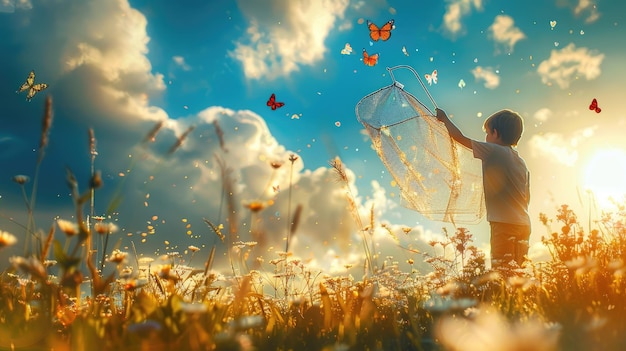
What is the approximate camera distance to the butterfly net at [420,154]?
6.47 metres

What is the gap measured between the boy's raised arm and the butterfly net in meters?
0.39

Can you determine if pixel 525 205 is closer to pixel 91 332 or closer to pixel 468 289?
pixel 468 289

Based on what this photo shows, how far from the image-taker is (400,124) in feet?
21.5

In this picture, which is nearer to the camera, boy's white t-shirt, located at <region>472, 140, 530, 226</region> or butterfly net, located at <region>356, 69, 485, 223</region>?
boy's white t-shirt, located at <region>472, 140, 530, 226</region>

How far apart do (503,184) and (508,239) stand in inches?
26.3

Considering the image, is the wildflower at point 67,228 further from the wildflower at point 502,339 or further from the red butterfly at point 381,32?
the red butterfly at point 381,32

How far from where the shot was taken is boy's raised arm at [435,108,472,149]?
5.93 metres

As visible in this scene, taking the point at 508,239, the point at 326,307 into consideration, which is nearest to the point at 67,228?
the point at 326,307

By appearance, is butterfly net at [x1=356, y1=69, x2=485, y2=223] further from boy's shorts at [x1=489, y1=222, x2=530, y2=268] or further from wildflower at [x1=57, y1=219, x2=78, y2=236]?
wildflower at [x1=57, y1=219, x2=78, y2=236]

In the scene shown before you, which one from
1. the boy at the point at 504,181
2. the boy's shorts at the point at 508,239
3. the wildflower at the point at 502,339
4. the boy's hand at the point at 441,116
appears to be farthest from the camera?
the boy's hand at the point at 441,116

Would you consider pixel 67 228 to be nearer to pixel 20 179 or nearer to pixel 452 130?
pixel 20 179

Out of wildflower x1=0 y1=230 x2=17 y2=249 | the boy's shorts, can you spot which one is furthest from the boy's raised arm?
wildflower x1=0 y1=230 x2=17 y2=249

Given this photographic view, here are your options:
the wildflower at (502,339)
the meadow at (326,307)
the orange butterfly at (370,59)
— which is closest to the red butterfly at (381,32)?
the orange butterfly at (370,59)

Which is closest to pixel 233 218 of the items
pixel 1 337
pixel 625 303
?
pixel 1 337
